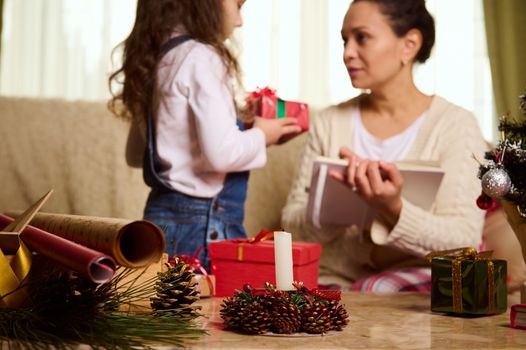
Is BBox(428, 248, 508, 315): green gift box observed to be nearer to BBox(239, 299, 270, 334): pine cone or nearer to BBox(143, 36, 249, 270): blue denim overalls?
BBox(239, 299, 270, 334): pine cone

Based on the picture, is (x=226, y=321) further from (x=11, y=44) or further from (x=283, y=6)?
(x=11, y=44)

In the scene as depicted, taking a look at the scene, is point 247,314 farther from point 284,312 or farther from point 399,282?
point 399,282

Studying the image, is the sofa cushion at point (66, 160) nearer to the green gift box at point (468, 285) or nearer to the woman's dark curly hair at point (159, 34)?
the woman's dark curly hair at point (159, 34)

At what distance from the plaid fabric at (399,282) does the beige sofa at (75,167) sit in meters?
0.61

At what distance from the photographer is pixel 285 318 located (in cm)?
91

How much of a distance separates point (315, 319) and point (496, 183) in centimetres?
37

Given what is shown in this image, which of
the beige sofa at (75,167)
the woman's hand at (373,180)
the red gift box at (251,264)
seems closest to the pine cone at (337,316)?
the red gift box at (251,264)

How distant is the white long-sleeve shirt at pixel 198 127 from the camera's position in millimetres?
1711

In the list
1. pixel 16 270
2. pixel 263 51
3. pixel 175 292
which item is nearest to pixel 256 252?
pixel 175 292

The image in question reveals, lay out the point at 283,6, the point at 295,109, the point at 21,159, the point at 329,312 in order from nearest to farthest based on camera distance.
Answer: the point at 329,312 → the point at 295,109 → the point at 21,159 → the point at 283,6

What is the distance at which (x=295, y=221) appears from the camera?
80.5 inches

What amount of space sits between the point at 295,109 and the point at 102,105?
0.80 m

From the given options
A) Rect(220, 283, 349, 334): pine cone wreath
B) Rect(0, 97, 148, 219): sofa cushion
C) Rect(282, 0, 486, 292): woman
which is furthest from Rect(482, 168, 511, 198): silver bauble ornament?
Rect(0, 97, 148, 219): sofa cushion

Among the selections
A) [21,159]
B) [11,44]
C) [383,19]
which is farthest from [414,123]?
[11,44]
